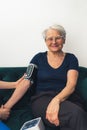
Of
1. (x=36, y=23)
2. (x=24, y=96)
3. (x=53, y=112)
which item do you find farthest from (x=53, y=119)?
(x=36, y=23)

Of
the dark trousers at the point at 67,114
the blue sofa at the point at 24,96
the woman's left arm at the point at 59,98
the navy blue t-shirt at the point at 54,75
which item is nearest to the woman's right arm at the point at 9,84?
the blue sofa at the point at 24,96

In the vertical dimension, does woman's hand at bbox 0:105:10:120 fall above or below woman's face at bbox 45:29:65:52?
below

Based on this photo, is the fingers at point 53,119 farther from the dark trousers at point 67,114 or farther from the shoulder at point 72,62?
the shoulder at point 72,62

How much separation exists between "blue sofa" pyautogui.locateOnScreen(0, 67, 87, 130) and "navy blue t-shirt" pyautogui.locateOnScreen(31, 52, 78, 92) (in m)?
0.18

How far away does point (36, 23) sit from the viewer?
2643 mm

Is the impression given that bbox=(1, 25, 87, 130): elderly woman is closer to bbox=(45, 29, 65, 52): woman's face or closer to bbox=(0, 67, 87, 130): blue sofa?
bbox=(45, 29, 65, 52): woman's face

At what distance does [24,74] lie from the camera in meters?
2.45

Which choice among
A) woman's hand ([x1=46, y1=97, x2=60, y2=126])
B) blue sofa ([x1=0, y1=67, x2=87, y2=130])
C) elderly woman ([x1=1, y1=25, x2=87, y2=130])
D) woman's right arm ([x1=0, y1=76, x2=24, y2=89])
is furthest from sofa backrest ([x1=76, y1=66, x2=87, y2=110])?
woman's right arm ([x1=0, y1=76, x2=24, y2=89])

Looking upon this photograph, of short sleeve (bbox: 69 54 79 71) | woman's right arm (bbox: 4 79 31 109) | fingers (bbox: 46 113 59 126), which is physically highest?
short sleeve (bbox: 69 54 79 71)

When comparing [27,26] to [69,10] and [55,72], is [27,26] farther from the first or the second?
[55,72]

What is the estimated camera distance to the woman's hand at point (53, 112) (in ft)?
6.45

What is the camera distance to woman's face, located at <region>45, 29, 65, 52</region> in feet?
7.50

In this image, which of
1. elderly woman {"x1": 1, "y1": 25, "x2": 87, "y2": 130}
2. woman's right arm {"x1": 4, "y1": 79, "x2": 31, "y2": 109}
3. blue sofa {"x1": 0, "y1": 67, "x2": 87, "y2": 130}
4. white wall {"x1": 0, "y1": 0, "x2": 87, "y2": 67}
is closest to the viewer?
elderly woman {"x1": 1, "y1": 25, "x2": 87, "y2": 130}

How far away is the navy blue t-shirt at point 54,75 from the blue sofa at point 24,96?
178 millimetres
